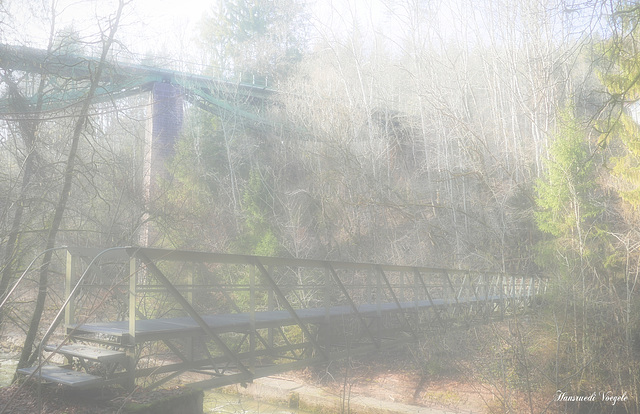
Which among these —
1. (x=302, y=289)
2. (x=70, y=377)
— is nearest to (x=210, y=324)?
(x=70, y=377)

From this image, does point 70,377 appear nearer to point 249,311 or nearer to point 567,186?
point 249,311

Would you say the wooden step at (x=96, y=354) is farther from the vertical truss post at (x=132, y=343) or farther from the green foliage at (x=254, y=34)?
the green foliage at (x=254, y=34)

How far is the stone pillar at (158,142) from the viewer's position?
17636 mm

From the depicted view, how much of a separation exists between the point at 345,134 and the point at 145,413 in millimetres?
17731

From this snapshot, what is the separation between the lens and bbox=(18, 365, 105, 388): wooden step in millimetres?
4160

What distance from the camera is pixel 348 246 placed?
798 inches

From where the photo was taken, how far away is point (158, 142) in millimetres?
21141

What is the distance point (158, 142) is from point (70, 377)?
17.9m

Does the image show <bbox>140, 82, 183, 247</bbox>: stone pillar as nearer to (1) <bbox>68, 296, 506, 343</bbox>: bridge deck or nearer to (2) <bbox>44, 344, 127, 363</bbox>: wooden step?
(1) <bbox>68, 296, 506, 343</bbox>: bridge deck

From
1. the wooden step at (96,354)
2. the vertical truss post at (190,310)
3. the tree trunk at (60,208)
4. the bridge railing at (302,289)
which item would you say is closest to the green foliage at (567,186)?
the bridge railing at (302,289)

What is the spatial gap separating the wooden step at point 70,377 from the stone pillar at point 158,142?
11327 millimetres

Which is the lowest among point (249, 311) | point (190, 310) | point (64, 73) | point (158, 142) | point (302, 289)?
point (302, 289)

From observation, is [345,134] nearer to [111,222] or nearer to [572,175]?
[572,175]

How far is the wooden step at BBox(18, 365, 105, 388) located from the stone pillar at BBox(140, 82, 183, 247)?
11.3 metres
